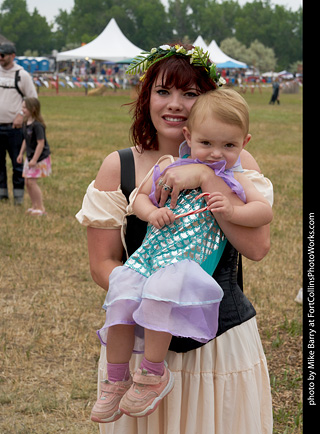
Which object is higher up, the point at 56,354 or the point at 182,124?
the point at 182,124

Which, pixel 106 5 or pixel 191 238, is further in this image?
pixel 106 5

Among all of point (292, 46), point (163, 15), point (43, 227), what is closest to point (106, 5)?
point (163, 15)

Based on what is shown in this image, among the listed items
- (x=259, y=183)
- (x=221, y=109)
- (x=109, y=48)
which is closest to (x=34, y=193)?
(x=259, y=183)

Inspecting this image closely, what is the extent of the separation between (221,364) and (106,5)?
155696 millimetres

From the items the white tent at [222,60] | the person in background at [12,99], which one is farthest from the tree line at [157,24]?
the person in background at [12,99]

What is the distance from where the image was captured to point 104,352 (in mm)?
2611

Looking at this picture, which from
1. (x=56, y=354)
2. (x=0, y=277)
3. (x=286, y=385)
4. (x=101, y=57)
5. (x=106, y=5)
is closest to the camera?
(x=286, y=385)

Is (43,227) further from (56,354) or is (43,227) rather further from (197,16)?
(197,16)

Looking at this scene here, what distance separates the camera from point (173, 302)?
2.20 metres

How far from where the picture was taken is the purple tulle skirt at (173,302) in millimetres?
2197

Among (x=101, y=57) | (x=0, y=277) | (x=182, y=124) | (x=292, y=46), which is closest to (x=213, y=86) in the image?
(x=182, y=124)

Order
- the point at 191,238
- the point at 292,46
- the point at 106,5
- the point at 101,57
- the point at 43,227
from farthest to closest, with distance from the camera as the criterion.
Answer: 1. the point at 106,5
2. the point at 292,46
3. the point at 101,57
4. the point at 43,227
5. the point at 191,238
